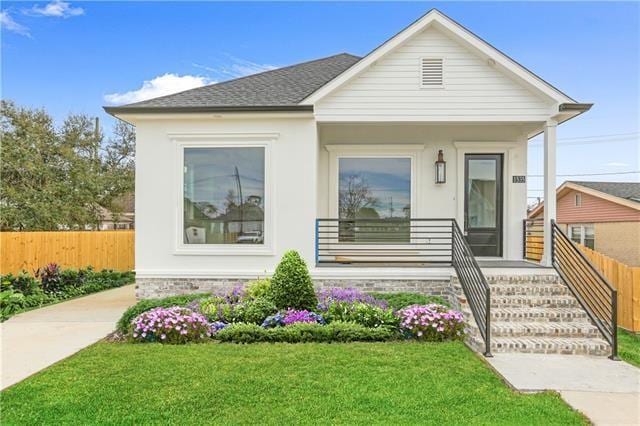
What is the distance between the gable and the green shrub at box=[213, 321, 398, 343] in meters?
4.07

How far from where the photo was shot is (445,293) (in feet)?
25.0

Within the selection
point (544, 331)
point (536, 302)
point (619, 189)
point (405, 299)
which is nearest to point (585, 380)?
point (544, 331)

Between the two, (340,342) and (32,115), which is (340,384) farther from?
(32,115)

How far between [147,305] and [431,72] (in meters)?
6.69

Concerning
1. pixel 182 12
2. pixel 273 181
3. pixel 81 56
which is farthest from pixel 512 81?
pixel 81 56

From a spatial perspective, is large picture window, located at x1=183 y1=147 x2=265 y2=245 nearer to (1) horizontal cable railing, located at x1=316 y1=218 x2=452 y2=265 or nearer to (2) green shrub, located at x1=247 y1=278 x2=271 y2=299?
(2) green shrub, located at x1=247 y1=278 x2=271 y2=299

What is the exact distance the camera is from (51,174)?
18188 mm

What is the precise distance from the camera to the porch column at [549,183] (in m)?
7.43

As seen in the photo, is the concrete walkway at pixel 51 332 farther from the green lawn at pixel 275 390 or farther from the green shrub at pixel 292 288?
the green shrub at pixel 292 288

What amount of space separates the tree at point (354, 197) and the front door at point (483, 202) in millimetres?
2250

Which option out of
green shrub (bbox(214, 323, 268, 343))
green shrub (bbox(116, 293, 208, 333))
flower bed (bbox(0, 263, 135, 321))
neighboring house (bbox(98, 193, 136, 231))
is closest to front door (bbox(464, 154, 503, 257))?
green shrub (bbox(214, 323, 268, 343))

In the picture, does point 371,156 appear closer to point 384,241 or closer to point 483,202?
point 384,241

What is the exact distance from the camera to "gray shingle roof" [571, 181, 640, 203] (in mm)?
18516

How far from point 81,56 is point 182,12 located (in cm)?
881
